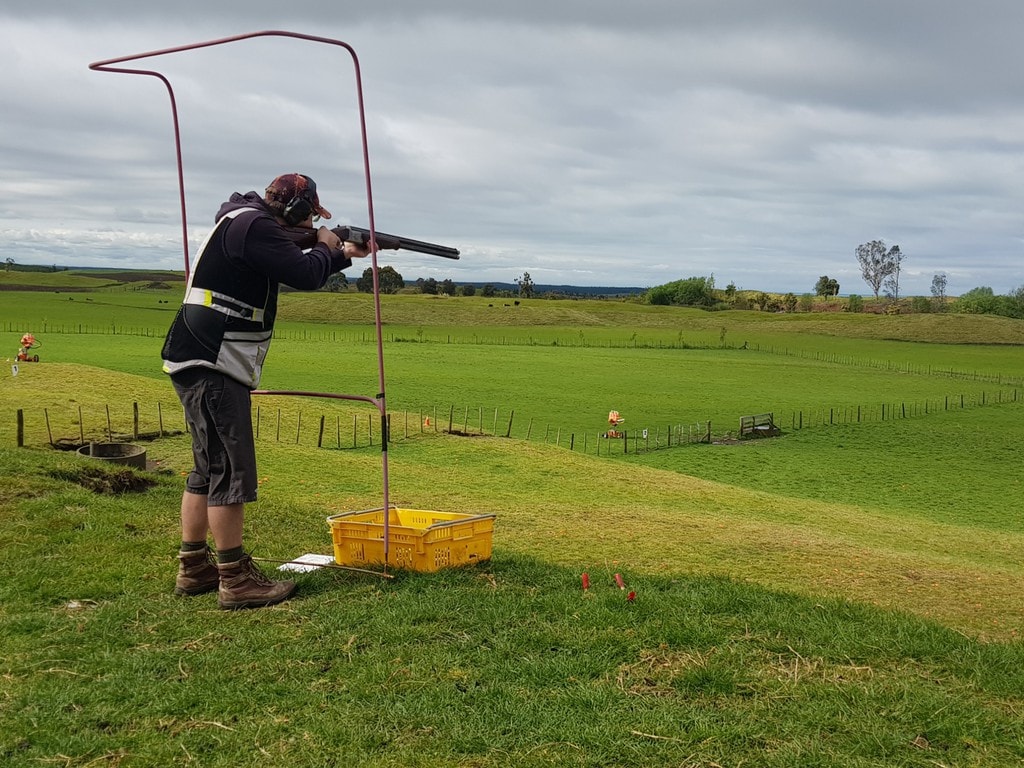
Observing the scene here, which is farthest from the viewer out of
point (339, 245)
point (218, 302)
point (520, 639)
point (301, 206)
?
point (339, 245)

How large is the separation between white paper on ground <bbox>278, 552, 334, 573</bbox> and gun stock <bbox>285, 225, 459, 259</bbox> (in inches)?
96.2

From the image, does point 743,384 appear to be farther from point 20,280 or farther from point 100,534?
point 20,280

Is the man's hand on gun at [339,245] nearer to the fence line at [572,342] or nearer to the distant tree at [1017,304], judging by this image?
the fence line at [572,342]

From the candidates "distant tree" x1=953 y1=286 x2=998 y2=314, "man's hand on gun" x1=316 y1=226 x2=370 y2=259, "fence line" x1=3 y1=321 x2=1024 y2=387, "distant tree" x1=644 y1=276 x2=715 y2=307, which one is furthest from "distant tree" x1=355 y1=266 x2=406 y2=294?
"distant tree" x1=953 y1=286 x2=998 y2=314

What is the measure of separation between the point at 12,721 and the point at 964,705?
4.60 meters

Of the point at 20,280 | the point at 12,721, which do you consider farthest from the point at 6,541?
the point at 20,280

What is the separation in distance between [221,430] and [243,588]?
106 centimetres

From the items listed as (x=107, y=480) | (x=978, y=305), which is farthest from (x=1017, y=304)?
(x=107, y=480)

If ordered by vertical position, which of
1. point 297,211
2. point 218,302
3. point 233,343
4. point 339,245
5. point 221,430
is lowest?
point 221,430

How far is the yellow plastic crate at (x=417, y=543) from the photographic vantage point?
646 centimetres

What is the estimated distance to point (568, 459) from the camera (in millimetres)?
21547

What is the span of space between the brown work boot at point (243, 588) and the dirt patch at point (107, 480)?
4284 millimetres

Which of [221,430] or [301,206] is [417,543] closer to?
[221,430]

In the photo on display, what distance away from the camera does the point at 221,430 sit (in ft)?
Result: 18.6
